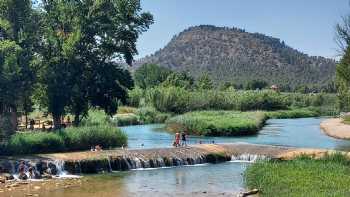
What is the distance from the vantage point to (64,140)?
46969 mm

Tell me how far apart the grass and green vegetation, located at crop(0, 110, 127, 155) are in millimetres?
18131

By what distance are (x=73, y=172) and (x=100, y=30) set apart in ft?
67.2

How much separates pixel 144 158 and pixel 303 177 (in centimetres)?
1726

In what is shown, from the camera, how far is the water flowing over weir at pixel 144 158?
40.6 metres

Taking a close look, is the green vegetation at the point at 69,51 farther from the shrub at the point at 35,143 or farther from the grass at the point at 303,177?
the grass at the point at 303,177

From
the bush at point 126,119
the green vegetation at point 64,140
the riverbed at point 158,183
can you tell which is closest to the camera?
the riverbed at point 158,183

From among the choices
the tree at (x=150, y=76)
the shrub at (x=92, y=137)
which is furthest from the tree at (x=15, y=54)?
the tree at (x=150, y=76)

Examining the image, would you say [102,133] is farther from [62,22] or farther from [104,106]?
[62,22]

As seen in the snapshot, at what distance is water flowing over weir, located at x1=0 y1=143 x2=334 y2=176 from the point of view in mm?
40581

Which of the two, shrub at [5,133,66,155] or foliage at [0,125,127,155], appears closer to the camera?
shrub at [5,133,66,155]

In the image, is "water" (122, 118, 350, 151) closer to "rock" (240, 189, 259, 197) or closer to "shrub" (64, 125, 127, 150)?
"shrub" (64, 125, 127, 150)

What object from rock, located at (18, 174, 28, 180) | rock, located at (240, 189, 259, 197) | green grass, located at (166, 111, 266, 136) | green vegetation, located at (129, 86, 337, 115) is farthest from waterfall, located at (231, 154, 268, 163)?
green vegetation, located at (129, 86, 337, 115)

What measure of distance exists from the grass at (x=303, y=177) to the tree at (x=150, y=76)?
127184 mm

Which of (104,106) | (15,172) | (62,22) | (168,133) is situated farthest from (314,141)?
(15,172)
